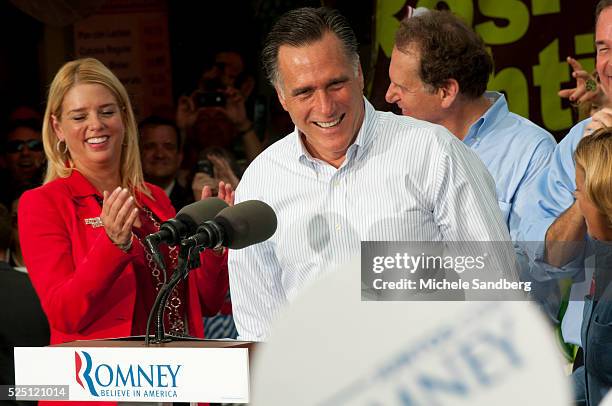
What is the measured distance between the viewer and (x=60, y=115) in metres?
3.05

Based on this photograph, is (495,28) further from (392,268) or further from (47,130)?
(392,268)

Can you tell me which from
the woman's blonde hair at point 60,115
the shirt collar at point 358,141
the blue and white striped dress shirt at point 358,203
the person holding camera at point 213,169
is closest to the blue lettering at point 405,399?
the blue and white striped dress shirt at point 358,203

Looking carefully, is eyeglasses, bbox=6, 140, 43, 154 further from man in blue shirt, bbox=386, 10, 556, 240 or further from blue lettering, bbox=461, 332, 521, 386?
blue lettering, bbox=461, 332, 521, 386

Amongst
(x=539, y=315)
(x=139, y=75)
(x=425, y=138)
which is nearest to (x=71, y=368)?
(x=539, y=315)

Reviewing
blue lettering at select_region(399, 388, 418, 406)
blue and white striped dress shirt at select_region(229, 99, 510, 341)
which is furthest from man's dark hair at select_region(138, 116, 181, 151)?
blue lettering at select_region(399, 388, 418, 406)

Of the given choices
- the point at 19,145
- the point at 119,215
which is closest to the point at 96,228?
the point at 119,215

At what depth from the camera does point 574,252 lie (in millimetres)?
2242

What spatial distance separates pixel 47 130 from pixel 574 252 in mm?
1605

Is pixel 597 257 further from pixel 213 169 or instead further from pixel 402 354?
pixel 213 169

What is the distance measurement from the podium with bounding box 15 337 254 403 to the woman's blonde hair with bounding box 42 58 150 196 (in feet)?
3.78

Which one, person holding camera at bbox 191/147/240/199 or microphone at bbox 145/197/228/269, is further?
person holding camera at bbox 191/147/240/199

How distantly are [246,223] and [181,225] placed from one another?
0.40ft

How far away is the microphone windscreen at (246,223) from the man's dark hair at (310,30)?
0.70m

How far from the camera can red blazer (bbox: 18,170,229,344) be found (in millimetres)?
2656
